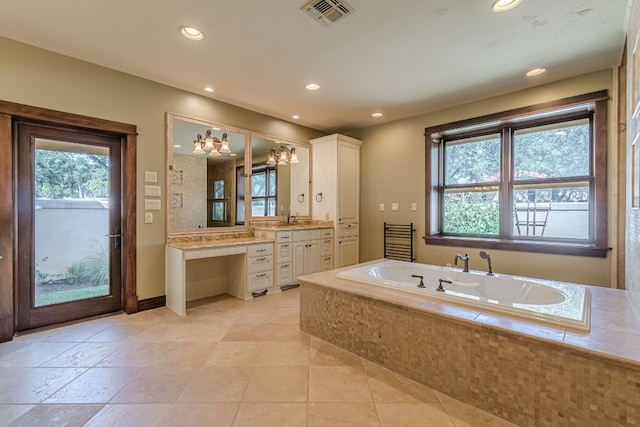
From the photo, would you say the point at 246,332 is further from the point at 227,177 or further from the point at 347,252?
the point at 347,252

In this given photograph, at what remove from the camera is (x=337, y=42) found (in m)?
2.42

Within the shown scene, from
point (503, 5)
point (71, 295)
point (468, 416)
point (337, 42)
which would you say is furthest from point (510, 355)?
point (71, 295)

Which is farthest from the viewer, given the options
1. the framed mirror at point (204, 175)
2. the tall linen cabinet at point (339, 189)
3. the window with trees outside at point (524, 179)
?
the tall linen cabinet at point (339, 189)

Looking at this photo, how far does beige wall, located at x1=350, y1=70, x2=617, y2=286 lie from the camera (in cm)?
297

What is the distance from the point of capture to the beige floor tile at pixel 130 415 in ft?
4.76

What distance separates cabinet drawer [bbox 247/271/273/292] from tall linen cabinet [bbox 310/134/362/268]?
1243mm

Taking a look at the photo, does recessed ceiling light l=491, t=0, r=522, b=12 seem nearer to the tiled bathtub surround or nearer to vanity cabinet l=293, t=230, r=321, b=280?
the tiled bathtub surround

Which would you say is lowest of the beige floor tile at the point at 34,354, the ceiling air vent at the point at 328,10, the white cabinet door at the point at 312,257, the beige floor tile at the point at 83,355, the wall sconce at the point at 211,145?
the beige floor tile at the point at 83,355

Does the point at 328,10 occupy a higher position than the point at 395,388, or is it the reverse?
the point at 328,10

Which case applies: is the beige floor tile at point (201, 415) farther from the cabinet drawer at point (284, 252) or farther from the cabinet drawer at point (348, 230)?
the cabinet drawer at point (348, 230)

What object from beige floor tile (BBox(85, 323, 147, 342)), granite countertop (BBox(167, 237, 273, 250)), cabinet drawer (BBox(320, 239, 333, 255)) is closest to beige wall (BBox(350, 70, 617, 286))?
cabinet drawer (BBox(320, 239, 333, 255))

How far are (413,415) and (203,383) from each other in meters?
1.29

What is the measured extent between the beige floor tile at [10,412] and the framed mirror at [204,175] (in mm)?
1964

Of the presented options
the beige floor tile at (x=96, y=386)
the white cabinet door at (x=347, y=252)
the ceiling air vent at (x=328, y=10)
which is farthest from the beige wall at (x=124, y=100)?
the white cabinet door at (x=347, y=252)
